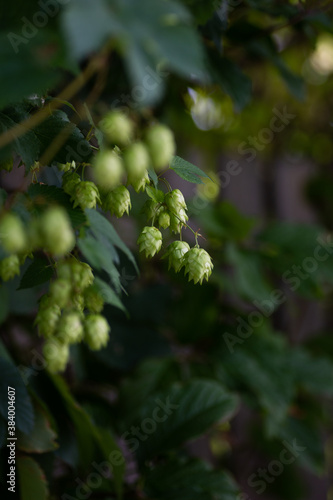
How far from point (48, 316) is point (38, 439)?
245 mm

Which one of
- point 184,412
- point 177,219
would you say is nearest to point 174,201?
point 177,219

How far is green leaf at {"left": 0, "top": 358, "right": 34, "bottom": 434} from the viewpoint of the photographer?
0.52 meters

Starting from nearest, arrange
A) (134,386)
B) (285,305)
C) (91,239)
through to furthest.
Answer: (91,239), (134,386), (285,305)

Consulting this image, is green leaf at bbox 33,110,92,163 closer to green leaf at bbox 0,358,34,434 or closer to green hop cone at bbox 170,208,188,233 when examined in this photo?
green hop cone at bbox 170,208,188,233

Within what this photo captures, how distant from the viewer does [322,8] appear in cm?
71

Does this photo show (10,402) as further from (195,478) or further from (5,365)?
(195,478)

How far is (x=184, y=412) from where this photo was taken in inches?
28.0

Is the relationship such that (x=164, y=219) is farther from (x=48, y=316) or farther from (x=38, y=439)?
(x=38, y=439)

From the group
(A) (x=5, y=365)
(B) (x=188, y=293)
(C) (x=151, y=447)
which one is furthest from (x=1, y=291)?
(B) (x=188, y=293)

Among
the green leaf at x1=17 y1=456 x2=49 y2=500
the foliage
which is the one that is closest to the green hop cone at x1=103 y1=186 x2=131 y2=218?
the foliage

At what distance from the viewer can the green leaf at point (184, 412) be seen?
0.69 m

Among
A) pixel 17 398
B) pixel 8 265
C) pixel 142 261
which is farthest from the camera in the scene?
pixel 142 261

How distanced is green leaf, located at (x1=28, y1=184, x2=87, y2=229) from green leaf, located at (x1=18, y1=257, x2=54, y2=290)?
0.06 m

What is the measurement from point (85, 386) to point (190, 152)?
0.89m
